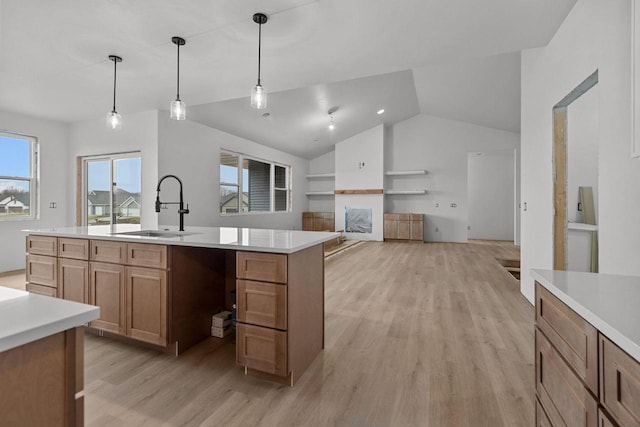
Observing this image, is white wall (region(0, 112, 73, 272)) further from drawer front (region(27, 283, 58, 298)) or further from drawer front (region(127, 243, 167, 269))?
drawer front (region(127, 243, 167, 269))

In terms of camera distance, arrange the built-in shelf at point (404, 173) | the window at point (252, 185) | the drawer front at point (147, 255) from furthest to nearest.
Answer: the built-in shelf at point (404, 173) → the window at point (252, 185) → the drawer front at point (147, 255)

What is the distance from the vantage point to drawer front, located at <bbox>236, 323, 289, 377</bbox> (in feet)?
5.84

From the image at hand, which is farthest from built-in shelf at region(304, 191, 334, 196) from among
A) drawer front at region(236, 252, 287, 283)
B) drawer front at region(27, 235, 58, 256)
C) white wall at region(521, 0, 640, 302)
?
drawer front at region(236, 252, 287, 283)

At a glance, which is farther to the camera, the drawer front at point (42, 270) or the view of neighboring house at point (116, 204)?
the view of neighboring house at point (116, 204)

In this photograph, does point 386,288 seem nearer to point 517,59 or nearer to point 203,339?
point 203,339

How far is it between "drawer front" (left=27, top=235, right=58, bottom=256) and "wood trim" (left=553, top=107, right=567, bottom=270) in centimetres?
426

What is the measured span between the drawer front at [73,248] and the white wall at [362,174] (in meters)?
7.43

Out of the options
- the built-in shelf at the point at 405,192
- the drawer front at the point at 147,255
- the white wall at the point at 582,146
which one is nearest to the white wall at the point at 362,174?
the built-in shelf at the point at 405,192

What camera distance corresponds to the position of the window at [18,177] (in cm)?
470

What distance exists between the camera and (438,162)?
8820 mm

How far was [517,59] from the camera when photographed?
462cm

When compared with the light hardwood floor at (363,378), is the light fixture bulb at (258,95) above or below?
above

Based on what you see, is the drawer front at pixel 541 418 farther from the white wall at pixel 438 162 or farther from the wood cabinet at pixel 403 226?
the white wall at pixel 438 162

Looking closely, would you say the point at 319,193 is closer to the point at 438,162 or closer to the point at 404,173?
the point at 404,173
